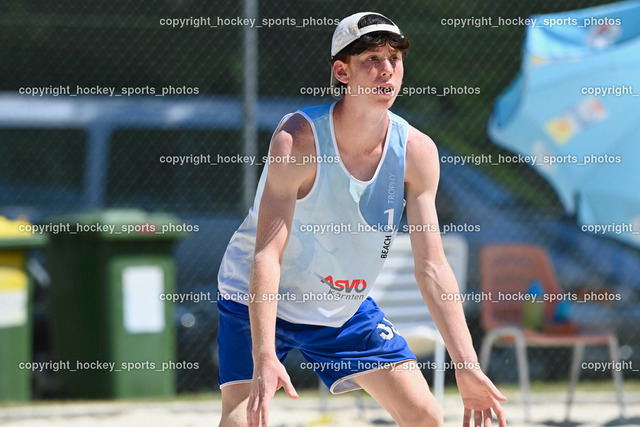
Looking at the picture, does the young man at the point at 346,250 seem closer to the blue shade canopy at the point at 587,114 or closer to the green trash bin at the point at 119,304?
the blue shade canopy at the point at 587,114

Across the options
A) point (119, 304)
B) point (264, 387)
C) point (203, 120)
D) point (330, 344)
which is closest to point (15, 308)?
point (119, 304)

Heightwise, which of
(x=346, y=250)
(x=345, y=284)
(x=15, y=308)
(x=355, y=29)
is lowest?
(x=345, y=284)

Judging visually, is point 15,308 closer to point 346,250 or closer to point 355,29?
point 346,250

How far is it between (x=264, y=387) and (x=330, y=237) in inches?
27.1

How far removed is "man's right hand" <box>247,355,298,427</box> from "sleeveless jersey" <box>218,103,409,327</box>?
50 cm

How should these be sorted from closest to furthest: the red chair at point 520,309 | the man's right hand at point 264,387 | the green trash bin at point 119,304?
the man's right hand at point 264,387, the red chair at point 520,309, the green trash bin at point 119,304

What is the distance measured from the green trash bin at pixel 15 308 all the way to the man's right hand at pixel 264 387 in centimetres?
386

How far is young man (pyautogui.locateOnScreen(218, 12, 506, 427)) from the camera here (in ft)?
9.93

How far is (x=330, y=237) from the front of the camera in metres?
3.30

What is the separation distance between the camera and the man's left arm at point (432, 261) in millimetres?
3098

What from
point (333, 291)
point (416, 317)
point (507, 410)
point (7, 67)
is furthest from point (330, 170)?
point (7, 67)

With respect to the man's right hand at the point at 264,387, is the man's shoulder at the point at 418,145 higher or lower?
higher

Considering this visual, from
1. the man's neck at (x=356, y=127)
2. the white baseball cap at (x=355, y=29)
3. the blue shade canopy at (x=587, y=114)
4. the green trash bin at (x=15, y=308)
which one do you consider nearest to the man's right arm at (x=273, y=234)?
the man's neck at (x=356, y=127)

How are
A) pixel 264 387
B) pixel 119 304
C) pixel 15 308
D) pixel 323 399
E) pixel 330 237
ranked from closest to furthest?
pixel 264 387 → pixel 330 237 → pixel 323 399 → pixel 15 308 → pixel 119 304
